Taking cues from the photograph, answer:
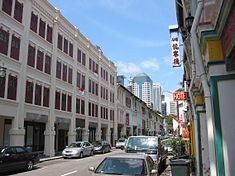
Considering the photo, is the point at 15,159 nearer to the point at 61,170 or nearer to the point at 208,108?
the point at 61,170

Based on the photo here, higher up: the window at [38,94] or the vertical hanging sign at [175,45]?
the vertical hanging sign at [175,45]

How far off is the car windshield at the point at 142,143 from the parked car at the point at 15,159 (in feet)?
22.3

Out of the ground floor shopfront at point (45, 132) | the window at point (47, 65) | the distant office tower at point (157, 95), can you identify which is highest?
the distant office tower at point (157, 95)

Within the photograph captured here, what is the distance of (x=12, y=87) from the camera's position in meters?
24.5

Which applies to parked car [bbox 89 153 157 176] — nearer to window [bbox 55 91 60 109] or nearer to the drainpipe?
the drainpipe

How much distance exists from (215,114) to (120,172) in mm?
3828

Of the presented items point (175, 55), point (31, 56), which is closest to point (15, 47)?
point (31, 56)

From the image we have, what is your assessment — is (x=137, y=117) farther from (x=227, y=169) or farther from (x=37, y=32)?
(x=227, y=169)

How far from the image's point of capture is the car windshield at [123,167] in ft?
27.3

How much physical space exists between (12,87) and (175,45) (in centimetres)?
1372

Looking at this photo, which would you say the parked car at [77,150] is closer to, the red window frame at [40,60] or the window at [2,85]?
the red window frame at [40,60]

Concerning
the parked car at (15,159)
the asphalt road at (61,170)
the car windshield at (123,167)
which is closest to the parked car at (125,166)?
the car windshield at (123,167)

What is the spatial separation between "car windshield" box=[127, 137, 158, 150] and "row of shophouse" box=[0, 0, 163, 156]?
30.4ft

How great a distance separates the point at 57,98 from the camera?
32469 millimetres
